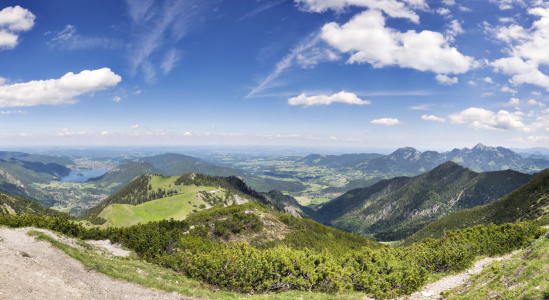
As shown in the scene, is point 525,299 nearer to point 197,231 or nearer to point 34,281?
point 34,281

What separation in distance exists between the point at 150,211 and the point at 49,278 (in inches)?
6341

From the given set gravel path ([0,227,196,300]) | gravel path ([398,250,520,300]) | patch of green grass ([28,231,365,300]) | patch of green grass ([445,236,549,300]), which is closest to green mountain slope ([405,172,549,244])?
gravel path ([398,250,520,300])

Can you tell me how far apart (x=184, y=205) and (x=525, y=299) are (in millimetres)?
179881

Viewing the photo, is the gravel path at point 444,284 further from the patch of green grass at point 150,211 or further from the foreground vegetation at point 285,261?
the patch of green grass at point 150,211

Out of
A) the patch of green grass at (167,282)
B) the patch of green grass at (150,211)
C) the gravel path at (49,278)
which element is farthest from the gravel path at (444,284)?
the patch of green grass at (150,211)

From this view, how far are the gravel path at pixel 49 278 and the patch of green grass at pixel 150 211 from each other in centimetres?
12396

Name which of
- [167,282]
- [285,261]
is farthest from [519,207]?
[167,282]

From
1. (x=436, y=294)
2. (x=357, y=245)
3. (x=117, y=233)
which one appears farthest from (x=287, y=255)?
(x=357, y=245)

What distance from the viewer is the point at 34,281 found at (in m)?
19.2

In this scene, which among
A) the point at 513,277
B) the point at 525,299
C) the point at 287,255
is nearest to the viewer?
the point at 525,299

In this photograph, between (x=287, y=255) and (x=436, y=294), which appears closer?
(x=436, y=294)

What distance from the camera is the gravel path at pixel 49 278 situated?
18.0m

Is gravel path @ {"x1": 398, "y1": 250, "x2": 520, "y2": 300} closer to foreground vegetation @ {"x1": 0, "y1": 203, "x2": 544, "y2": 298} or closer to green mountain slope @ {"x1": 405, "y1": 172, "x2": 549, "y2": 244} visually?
foreground vegetation @ {"x1": 0, "y1": 203, "x2": 544, "y2": 298}

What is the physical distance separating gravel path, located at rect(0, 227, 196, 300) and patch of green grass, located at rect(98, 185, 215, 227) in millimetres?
123957
